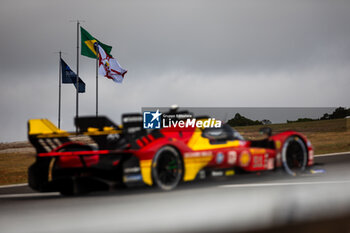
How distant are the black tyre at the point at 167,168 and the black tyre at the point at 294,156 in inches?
103

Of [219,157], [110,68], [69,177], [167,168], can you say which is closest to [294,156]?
[219,157]

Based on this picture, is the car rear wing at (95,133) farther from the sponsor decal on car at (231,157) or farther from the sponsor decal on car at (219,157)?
the sponsor decal on car at (231,157)

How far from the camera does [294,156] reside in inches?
428

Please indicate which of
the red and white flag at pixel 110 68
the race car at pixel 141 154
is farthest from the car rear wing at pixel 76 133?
the red and white flag at pixel 110 68

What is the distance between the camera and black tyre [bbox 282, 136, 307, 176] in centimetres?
1065

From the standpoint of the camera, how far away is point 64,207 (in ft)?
27.1

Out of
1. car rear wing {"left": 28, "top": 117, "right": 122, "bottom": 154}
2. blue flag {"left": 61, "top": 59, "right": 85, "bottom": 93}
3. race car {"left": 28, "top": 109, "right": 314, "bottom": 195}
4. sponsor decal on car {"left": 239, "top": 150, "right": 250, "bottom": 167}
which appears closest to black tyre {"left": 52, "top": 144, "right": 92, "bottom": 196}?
race car {"left": 28, "top": 109, "right": 314, "bottom": 195}

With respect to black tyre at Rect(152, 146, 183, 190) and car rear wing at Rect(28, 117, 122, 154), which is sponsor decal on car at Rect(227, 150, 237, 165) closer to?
black tyre at Rect(152, 146, 183, 190)

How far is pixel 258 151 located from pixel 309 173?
1473mm

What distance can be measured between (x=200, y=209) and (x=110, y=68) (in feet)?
89.1

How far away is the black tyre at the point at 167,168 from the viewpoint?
8.81 m

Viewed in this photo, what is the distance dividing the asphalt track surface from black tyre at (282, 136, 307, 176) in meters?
0.25

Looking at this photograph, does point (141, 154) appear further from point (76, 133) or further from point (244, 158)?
point (244, 158)

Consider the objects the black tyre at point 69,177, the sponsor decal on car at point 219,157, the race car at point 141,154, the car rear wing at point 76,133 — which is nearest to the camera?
the race car at point 141,154
